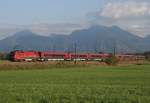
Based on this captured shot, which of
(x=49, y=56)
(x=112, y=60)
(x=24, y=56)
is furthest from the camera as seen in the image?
(x=112, y=60)

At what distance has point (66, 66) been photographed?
107 m

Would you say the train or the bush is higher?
the train

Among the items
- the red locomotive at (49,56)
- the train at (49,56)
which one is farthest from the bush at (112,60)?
the red locomotive at (49,56)

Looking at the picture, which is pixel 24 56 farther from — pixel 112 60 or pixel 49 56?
pixel 112 60

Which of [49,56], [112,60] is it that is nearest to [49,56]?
[49,56]

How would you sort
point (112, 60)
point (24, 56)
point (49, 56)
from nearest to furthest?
point (24, 56) → point (49, 56) → point (112, 60)

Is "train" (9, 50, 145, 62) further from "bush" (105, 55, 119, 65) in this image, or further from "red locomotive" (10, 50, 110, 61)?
"bush" (105, 55, 119, 65)

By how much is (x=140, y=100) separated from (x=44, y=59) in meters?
101

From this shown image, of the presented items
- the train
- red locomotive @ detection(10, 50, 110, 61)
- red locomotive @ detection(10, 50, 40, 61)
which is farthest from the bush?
red locomotive @ detection(10, 50, 40, 61)

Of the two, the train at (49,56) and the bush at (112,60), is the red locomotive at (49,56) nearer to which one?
the train at (49,56)

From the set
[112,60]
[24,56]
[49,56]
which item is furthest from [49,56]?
[112,60]

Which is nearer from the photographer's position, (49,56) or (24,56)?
(24,56)

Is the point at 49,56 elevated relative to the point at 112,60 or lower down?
elevated

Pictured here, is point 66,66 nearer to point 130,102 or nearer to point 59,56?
point 59,56
